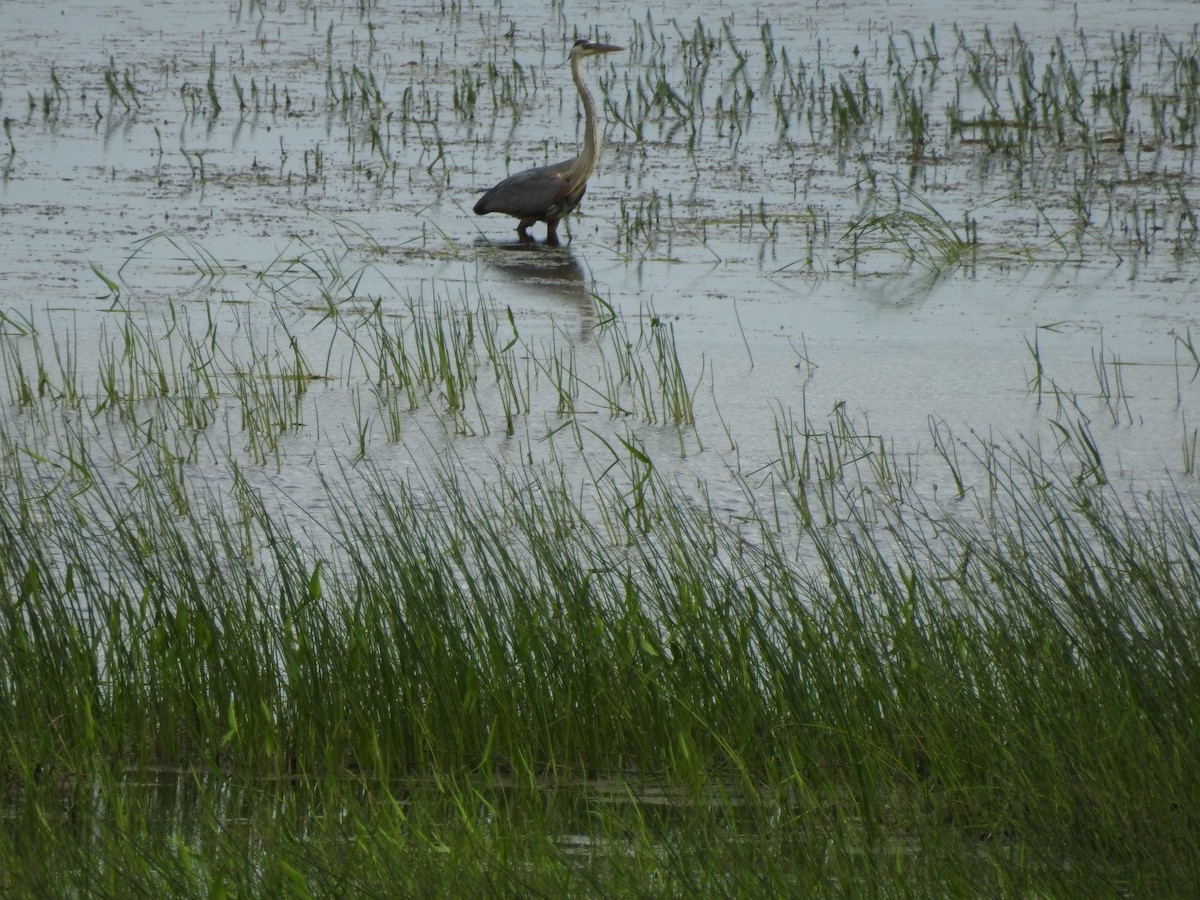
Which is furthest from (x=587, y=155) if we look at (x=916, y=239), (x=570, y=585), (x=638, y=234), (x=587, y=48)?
(x=570, y=585)

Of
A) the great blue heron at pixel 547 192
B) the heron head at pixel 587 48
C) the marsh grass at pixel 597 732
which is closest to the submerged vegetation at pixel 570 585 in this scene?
the marsh grass at pixel 597 732

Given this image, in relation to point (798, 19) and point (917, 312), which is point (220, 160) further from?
point (798, 19)

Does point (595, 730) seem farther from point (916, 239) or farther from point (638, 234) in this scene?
point (916, 239)

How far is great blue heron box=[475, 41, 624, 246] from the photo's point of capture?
833 cm

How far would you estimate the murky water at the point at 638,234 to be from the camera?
547 centimetres

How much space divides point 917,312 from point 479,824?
502 centimetres

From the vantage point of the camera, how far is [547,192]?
8305 millimetres

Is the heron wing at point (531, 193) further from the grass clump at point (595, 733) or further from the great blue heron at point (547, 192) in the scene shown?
the grass clump at point (595, 733)

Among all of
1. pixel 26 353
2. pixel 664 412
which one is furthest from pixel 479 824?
pixel 26 353

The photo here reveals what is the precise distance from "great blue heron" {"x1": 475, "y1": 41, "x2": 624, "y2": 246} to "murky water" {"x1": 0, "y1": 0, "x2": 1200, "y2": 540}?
0.62 feet

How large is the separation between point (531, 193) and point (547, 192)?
0.08 meters

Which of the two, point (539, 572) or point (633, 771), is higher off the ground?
point (539, 572)

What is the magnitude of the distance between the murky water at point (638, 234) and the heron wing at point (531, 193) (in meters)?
0.21

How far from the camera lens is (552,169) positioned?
8.46 m
